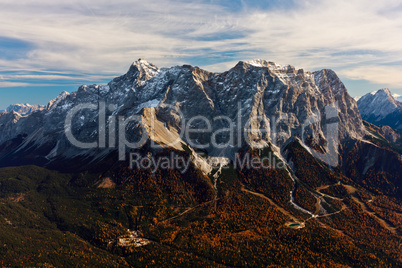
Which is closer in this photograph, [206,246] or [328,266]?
[328,266]

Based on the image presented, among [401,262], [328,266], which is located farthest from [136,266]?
[401,262]

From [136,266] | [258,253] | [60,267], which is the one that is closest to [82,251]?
[60,267]

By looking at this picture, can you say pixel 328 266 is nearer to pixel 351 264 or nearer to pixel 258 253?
pixel 351 264

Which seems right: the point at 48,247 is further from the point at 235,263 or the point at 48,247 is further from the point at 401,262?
the point at 401,262

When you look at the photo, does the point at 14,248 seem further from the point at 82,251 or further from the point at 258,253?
the point at 258,253

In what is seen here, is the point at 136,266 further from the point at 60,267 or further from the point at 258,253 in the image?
the point at 258,253

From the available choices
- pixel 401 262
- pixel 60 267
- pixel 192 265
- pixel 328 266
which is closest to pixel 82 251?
pixel 60 267

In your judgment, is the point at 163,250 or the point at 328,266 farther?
the point at 163,250
